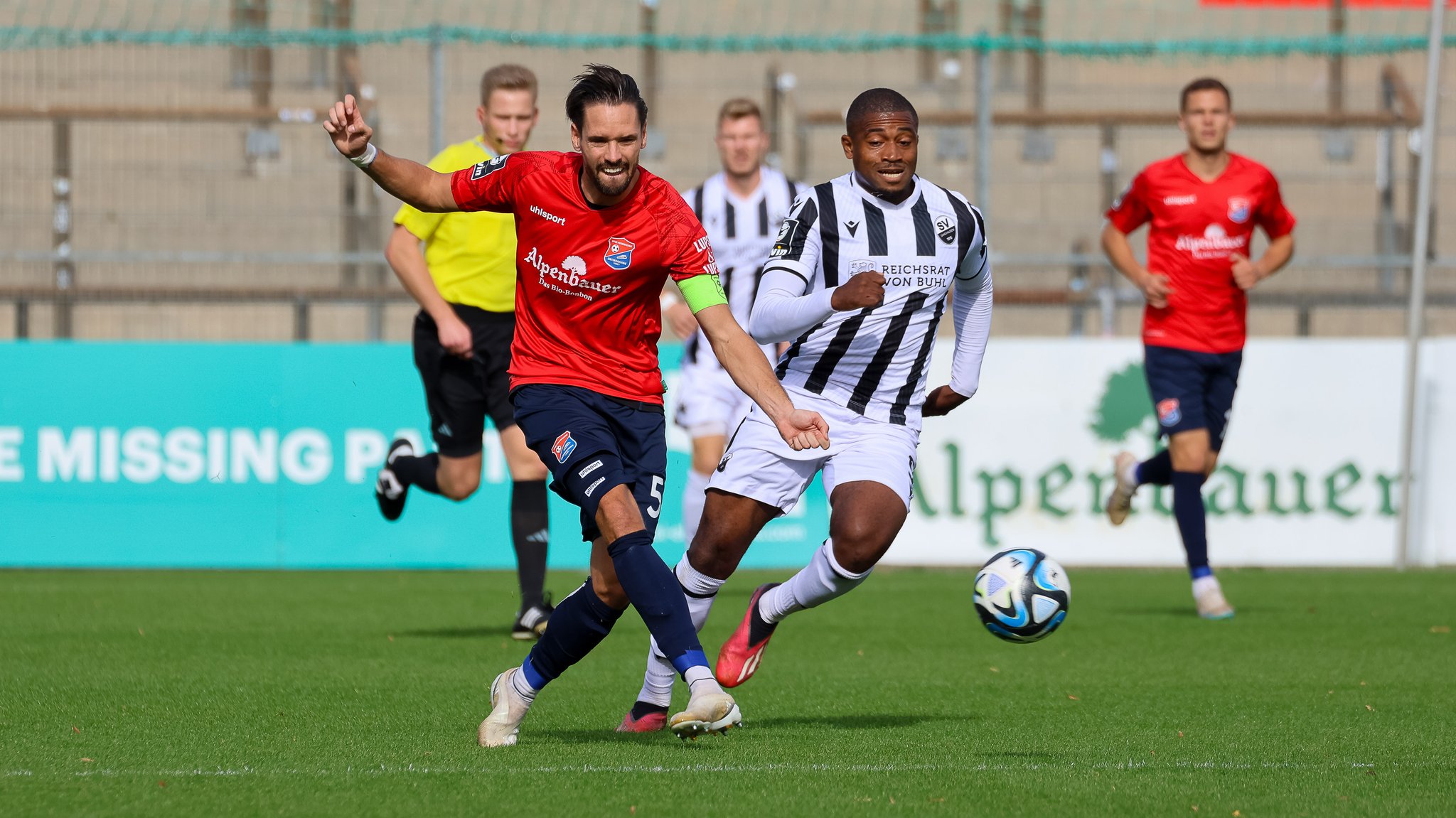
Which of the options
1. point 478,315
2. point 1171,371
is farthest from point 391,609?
point 1171,371

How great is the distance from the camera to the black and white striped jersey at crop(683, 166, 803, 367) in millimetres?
9492

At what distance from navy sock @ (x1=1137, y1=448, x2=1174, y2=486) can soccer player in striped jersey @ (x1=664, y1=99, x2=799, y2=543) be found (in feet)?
6.73

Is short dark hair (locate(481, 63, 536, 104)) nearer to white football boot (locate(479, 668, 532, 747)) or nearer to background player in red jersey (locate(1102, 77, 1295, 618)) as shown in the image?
background player in red jersey (locate(1102, 77, 1295, 618))

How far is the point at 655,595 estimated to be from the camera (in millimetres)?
4938

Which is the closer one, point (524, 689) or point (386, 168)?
point (524, 689)

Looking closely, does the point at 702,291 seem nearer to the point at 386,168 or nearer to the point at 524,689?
the point at 386,168

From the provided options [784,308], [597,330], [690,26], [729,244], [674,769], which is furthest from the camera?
[690,26]

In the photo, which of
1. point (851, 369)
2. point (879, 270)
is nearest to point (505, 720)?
point (851, 369)

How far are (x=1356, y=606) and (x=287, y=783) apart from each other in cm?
658

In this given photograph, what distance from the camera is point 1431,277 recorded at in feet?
42.2

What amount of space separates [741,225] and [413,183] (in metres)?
4.40

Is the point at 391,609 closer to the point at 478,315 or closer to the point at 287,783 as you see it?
the point at 478,315

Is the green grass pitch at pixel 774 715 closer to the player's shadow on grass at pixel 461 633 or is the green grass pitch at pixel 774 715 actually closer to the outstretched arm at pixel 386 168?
the player's shadow on grass at pixel 461 633

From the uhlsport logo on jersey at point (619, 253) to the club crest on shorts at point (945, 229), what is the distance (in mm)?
1222
